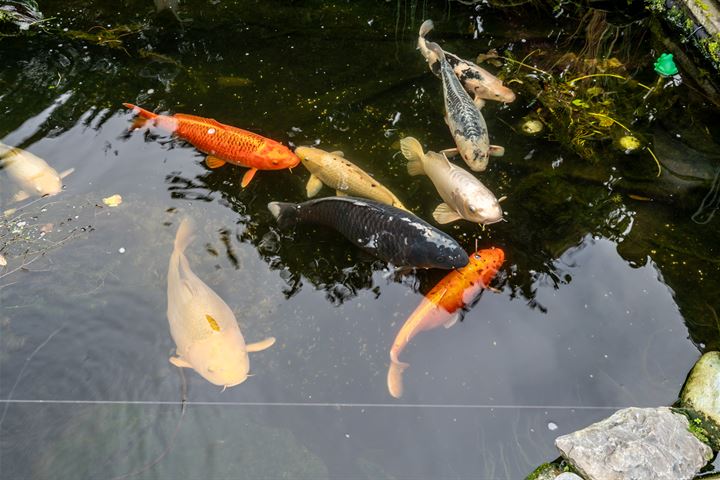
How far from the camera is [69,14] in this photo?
6586 millimetres

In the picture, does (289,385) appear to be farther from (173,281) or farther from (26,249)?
(26,249)

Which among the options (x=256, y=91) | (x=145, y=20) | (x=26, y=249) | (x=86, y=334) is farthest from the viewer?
(x=145, y=20)

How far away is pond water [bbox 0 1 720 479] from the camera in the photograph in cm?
355

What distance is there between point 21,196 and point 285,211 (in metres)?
2.54

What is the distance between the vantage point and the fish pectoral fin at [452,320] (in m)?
3.98

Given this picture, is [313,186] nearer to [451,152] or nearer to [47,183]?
[451,152]

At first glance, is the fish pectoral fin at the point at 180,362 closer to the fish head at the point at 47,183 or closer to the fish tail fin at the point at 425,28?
the fish head at the point at 47,183

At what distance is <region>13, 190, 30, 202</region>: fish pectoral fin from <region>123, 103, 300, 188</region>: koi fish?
4.91 ft

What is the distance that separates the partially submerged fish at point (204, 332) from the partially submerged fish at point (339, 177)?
1403 millimetres

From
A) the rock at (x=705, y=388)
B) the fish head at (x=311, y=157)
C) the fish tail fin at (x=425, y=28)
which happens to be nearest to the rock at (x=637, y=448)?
the rock at (x=705, y=388)

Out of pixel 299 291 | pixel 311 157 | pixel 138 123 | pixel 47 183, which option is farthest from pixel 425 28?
pixel 47 183

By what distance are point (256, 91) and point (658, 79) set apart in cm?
475

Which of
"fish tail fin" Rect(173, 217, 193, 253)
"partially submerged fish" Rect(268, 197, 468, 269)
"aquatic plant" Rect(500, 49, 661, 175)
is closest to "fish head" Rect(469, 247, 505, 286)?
"partially submerged fish" Rect(268, 197, 468, 269)

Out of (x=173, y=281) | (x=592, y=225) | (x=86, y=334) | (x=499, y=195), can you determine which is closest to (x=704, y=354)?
(x=592, y=225)
